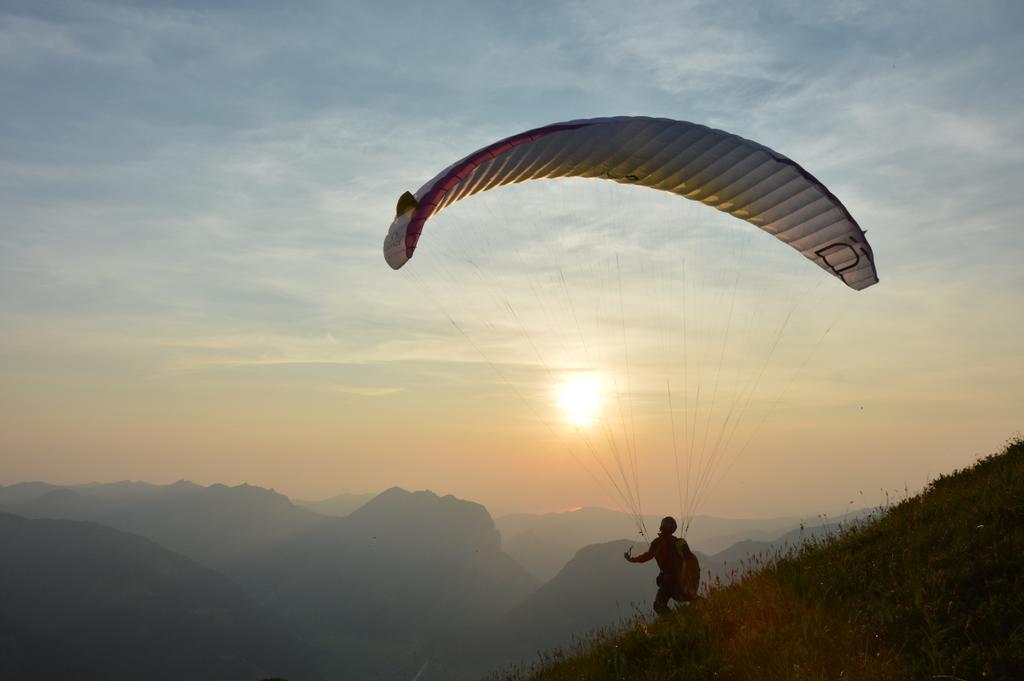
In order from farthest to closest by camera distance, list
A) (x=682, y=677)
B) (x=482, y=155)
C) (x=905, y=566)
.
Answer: (x=482, y=155), (x=905, y=566), (x=682, y=677)

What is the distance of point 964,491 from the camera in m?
12.2

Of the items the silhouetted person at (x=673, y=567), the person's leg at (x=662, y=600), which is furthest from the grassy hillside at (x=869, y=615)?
the silhouetted person at (x=673, y=567)

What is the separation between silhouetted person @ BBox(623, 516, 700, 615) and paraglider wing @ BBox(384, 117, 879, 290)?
7.13 meters

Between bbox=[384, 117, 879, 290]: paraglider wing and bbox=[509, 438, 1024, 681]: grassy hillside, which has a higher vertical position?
bbox=[384, 117, 879, 290]: paraglider wing

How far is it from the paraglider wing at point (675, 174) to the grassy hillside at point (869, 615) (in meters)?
6.21

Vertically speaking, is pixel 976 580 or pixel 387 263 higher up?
pixel 387 263

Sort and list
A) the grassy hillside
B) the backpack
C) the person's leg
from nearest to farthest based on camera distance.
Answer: the grassy hillside
the person's leg
the backpack

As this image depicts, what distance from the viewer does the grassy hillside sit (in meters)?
7.63

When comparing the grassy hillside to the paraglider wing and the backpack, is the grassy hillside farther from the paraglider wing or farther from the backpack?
the paraglider wing

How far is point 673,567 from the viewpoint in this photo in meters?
13.0

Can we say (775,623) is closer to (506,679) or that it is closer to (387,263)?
(506,679)

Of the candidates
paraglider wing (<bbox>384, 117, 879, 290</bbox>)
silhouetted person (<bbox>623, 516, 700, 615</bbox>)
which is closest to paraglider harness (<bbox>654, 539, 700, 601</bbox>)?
silhouetted person (<bbox>623, 516, 700, 615</bbox>)

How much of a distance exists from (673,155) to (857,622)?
35.9ft

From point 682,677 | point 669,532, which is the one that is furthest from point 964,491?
point 682,677
